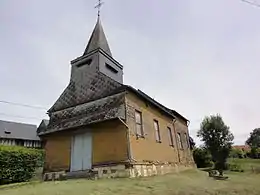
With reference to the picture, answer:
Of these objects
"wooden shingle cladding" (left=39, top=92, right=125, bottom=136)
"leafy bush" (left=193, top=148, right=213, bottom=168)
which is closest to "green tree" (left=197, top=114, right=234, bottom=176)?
"leafy bush" (left=193, top=148, right=213, bottom=168)

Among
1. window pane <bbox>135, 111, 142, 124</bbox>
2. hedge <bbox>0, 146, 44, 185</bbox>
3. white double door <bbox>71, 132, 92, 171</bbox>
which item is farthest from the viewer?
window pane <bbox>135, 111, 142, 124</bbox>

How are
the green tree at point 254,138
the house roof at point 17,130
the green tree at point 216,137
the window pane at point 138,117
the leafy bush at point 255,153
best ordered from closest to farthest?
the window pane at point 138,117
the green tree at point 216,137
the house roof at point 17,130
the leafy bush at point 255,153
the green tree at point 254,138

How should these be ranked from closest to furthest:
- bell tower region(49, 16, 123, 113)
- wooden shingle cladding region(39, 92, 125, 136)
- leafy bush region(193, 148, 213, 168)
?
wooden shingle cladding region(39, 92, 125, 136) < bell tower region(49, 16, 123, 113) < leafy bush region(193, 148, 213, 168)

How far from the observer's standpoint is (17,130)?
46.5 m

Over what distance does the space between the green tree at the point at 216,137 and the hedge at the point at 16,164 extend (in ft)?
82.7

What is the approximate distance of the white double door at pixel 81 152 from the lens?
52.4 feet

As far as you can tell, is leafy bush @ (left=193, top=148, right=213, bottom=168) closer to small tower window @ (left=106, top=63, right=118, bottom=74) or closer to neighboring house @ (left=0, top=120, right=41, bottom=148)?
small tower window @ (left=106, top=63, right=118, bottom=74)

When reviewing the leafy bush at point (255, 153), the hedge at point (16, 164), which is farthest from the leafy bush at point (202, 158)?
the leafy bush at point (255, 153)

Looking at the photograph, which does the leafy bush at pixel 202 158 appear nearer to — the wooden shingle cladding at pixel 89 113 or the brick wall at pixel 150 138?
the brick wall at pixel 150 138

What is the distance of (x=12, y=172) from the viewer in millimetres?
15039

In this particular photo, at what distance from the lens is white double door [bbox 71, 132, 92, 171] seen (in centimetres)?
1598

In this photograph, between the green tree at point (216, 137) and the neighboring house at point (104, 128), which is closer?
the neighboring house at point (104, 128)

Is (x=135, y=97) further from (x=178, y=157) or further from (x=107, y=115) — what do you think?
(x=178, y=157)

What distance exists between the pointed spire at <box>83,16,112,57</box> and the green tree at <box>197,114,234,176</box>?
2158cm
